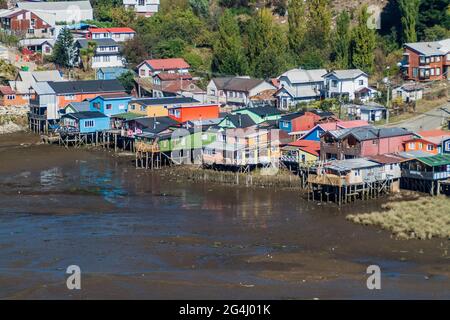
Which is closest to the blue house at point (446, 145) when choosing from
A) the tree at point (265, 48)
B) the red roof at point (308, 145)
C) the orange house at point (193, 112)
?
the red roof at point (308, 145)

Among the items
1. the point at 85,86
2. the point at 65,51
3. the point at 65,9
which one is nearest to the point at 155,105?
the point at 85,86

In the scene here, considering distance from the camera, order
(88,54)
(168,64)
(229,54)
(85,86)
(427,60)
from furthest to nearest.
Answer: (88,54) < (168,64) < (229,54) < (427,60) < (85,86)

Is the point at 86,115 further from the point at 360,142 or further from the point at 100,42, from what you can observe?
the point at 360,142

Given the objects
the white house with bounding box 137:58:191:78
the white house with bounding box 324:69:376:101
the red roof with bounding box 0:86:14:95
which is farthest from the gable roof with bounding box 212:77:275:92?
the red roof with bounding box 0:86:14:95

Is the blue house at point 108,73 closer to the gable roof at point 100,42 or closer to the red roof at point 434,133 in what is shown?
the gable roof at point 100,42

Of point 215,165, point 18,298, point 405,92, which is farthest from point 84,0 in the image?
point 18,298
